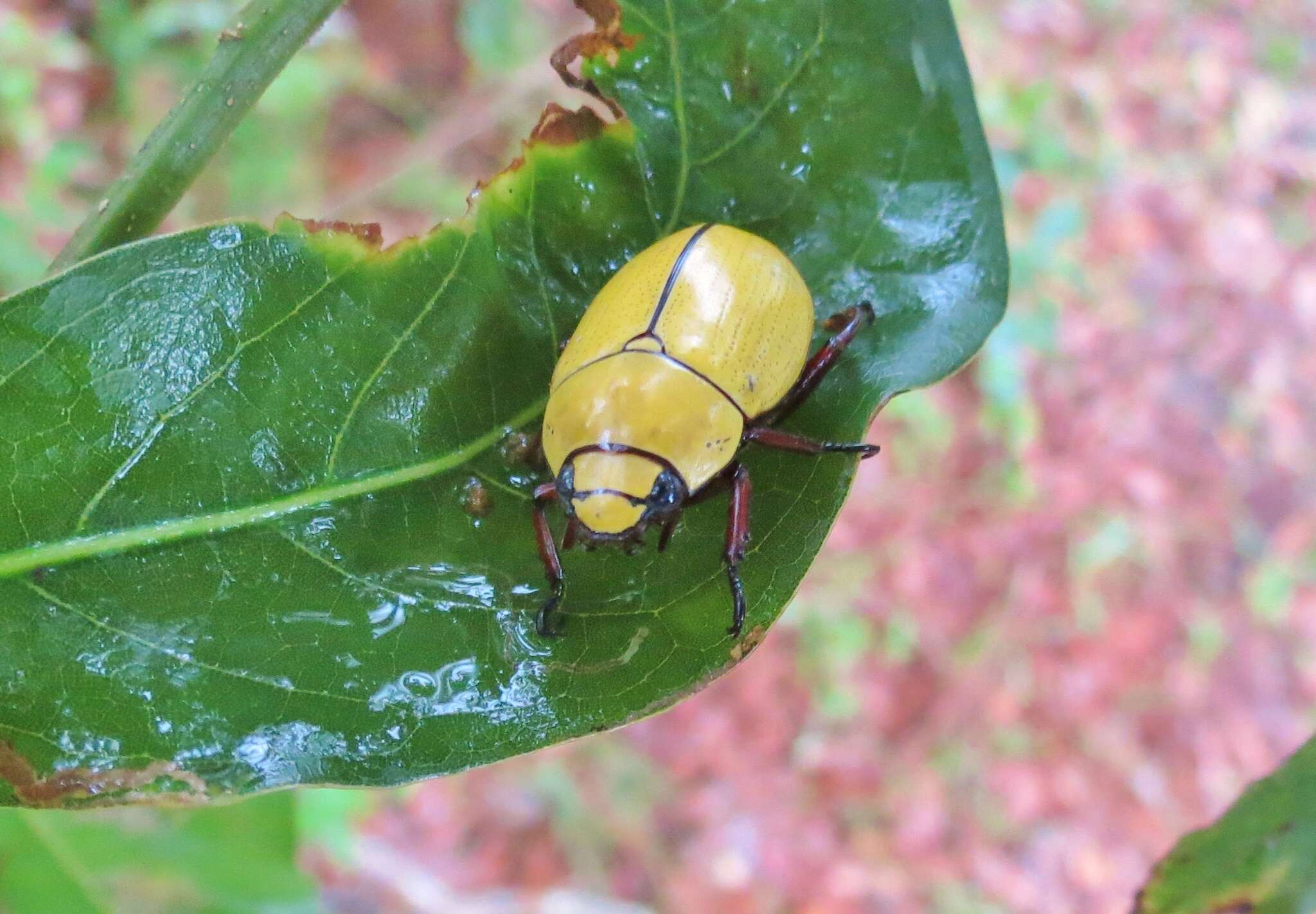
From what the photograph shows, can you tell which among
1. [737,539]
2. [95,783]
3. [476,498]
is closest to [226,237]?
[476,498]

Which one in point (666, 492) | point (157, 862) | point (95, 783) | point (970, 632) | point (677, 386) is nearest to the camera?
point (95, 783)

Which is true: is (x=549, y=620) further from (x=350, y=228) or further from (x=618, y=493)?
(x=350, y=228)

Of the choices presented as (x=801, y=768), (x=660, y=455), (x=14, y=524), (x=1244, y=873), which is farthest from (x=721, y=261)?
(x=801, y=768)

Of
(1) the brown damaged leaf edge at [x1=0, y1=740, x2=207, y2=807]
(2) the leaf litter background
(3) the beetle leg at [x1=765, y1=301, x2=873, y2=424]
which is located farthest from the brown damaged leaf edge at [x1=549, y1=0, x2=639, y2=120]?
(2) the leaf litter background

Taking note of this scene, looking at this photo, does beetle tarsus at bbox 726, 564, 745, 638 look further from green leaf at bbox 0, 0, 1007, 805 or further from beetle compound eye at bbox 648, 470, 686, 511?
beetle compound eye at bbox 648, 470, 686, 511

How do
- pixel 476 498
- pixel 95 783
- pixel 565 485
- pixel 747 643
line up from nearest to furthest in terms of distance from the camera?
pixel 95 783, pixel 747 643, pixel 476 498, pixel 565 485
